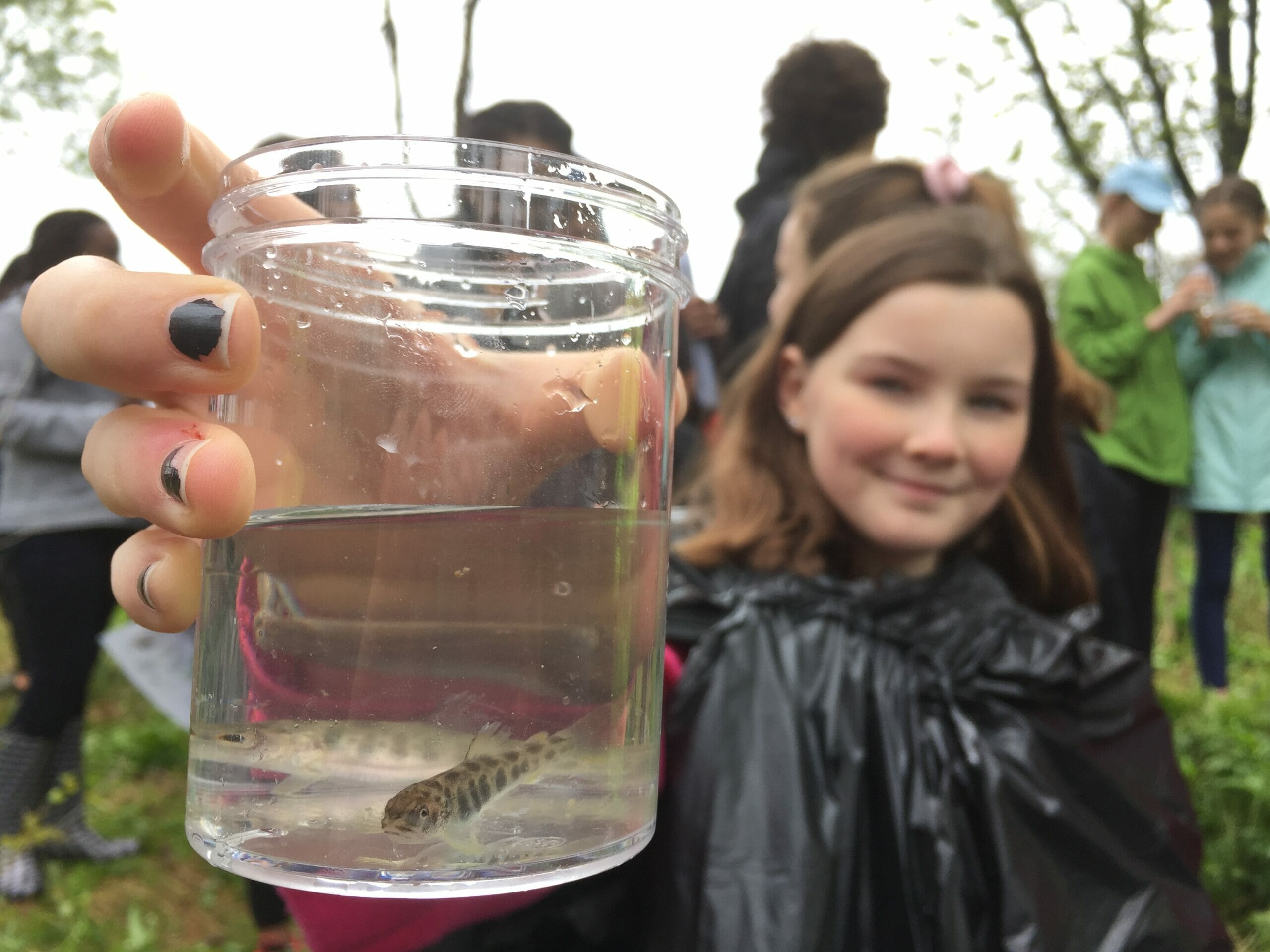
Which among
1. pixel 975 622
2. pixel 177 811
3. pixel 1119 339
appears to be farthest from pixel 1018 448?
pixel 177 811

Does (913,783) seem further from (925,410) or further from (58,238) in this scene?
(58,238)

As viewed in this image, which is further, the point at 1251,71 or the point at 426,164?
the point at 1251,71

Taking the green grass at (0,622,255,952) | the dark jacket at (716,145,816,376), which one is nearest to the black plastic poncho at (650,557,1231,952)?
the dark jacket at (716,145,816,376)

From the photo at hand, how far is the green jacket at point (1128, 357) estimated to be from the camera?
3.87m

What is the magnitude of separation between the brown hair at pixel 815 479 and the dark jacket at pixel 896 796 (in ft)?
0.60

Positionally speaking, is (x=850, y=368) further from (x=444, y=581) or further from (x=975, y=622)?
(x=444, y=581)

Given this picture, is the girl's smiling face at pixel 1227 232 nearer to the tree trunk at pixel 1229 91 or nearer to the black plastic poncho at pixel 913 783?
the tree trunk at pixel 1229 91

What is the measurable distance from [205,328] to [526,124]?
2922 mm

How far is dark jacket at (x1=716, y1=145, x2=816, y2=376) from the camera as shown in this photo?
123 inches

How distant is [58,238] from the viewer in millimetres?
3383

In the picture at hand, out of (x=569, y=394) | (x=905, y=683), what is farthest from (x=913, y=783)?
(x=569, y=394)

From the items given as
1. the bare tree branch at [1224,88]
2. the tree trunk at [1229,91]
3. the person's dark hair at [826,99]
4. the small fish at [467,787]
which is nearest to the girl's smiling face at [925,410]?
the small fish at [467,787]

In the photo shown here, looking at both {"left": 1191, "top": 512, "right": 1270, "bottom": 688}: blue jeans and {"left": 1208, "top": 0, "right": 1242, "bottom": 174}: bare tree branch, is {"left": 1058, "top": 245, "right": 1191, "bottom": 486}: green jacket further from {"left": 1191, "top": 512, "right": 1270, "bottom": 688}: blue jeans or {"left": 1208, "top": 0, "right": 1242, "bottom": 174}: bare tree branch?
{"left": 1208, "top": 0, "right": 1242, "bottom": 174}: bare tree branch

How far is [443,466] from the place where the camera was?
0.69 m
